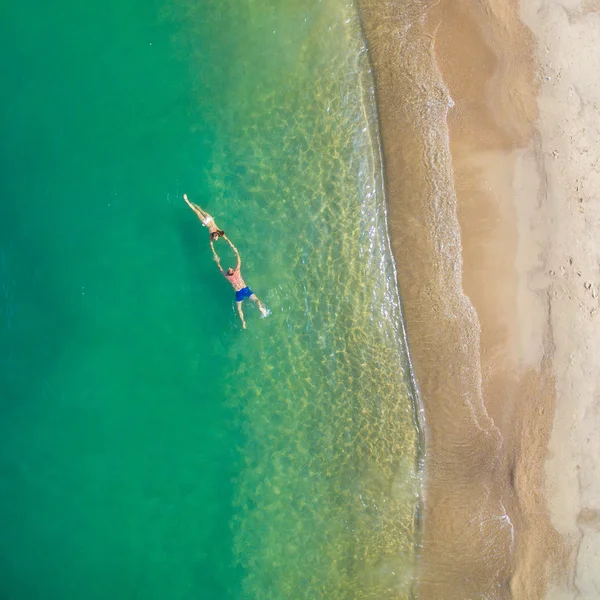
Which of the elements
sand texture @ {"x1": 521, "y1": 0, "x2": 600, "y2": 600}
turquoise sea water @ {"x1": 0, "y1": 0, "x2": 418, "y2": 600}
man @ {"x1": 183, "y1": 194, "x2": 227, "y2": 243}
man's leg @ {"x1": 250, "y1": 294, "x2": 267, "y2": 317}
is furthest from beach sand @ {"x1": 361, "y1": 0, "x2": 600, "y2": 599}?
man @ {"x1": 183, "y1": 194, "x2": 227, "y2": 243}

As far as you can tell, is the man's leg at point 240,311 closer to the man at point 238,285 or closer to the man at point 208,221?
the man at point 238,285

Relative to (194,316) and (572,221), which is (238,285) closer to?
(194,316)

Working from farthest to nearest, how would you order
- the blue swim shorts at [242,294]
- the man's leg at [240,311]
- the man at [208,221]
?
the man's leg at [240,311] < the blue swim shorts at [242,294] < the man at [208,221]

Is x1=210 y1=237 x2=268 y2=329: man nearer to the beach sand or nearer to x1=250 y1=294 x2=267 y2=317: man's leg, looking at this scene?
x1=250 y1=294 x2=267 y2=317: man's leg

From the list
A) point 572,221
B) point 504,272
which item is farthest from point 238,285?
point 572,221

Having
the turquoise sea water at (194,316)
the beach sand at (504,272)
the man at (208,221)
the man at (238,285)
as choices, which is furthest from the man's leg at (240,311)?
the beach sand at (504,272)

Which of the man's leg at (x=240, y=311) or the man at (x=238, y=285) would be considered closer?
the man at (x=238, y=285)
